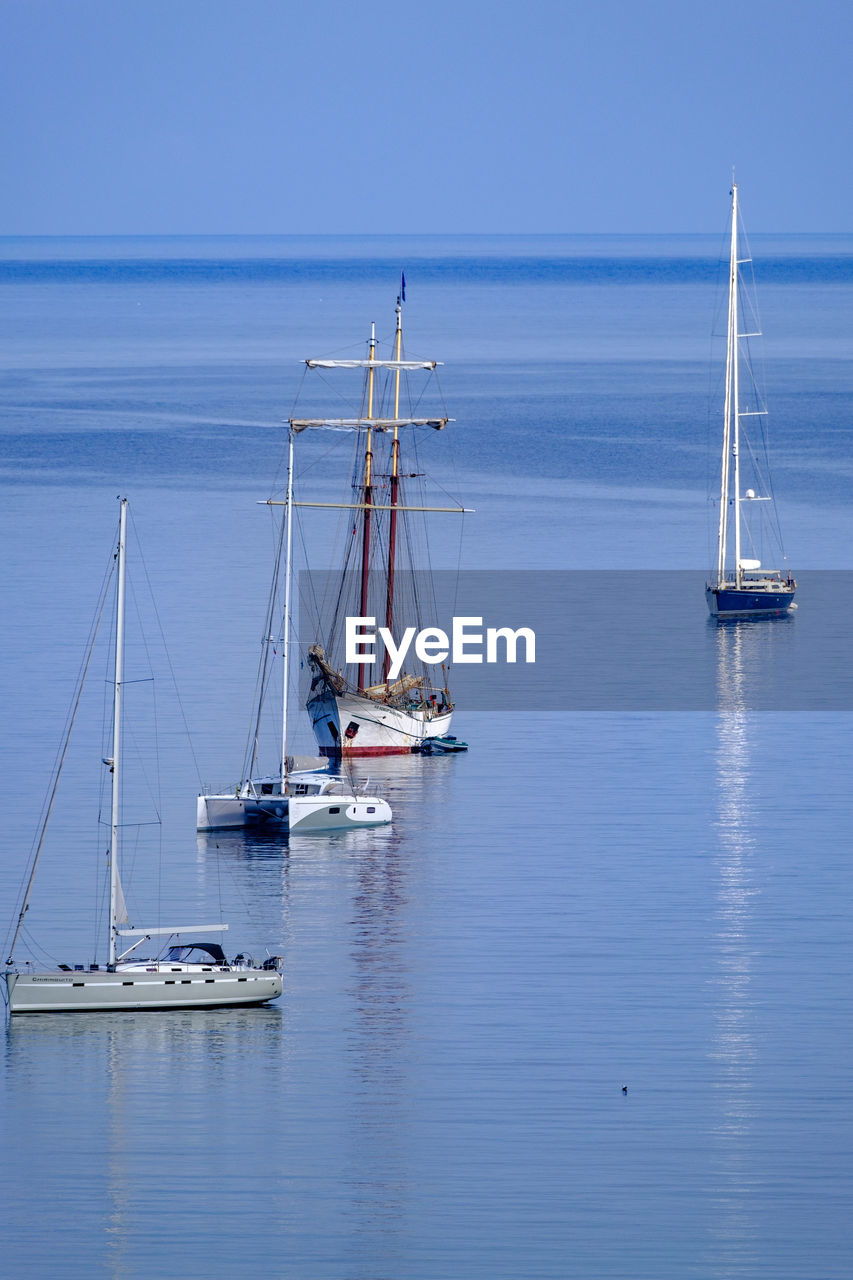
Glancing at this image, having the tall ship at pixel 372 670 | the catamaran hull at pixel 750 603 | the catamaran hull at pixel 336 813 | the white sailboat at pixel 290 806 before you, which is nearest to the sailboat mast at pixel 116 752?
the white sailboat at pixel 290 806

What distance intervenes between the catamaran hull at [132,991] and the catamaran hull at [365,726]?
25675mm

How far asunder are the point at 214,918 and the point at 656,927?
32.0 feet

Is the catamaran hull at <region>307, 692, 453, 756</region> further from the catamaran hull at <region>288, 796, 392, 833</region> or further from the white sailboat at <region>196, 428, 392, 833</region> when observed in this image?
the catamaran hull at <region>288, 796, 392, 833</region>

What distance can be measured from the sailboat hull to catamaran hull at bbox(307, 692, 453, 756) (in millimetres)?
29422

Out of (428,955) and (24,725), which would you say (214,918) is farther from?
(24,725)

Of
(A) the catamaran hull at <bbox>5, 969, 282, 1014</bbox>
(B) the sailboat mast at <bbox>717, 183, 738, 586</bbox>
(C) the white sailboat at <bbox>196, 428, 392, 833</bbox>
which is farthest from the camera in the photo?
(B) the sailboat mast at <bbox>717, 183, 738, 586</bbox>

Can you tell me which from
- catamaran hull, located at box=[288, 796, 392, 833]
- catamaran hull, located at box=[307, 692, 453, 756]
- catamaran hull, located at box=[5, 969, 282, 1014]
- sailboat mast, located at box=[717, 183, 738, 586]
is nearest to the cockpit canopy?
catamaran hull, located at box=[5, 969, 282, 1014]

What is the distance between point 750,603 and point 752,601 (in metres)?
0.13

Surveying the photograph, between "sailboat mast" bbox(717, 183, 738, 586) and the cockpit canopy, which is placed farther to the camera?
"sailboat mast" bbox(717, 183, 738, 586)

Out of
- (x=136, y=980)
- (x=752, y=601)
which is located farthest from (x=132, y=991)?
(x=752, y=601)

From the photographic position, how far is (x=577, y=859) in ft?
200

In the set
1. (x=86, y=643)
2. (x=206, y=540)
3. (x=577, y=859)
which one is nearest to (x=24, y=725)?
(x=86, y=643)

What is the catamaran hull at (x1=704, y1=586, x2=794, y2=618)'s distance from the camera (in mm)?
101562

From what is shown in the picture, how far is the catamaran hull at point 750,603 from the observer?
101562 millimetres
